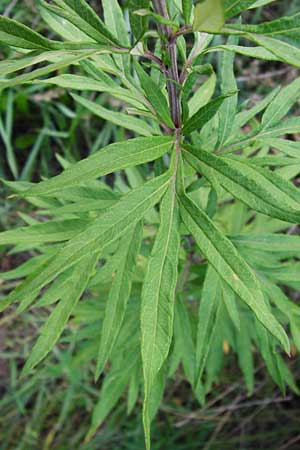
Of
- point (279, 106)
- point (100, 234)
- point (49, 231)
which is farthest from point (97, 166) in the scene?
point (279, 106)

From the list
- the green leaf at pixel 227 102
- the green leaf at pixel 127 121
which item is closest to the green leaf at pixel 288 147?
the green leaf at pixel 227 102

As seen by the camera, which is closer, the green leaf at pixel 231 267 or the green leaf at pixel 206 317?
the green leaf at pixel 231 267

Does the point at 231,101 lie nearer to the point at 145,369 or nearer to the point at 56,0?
the point at 56,0

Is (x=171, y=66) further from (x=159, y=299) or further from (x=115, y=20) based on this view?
(x=159, y=299)

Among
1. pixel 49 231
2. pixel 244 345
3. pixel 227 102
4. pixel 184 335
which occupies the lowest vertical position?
pixel 244 345

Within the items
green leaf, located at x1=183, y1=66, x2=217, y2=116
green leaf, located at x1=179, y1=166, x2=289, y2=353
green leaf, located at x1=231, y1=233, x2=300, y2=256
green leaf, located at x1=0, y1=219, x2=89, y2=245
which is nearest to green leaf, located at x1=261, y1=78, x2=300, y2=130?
green leaf, located at x1=183, y1=66, x2=217, y2=116

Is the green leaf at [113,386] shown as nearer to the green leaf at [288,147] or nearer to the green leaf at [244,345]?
the green leaf at [244,345]

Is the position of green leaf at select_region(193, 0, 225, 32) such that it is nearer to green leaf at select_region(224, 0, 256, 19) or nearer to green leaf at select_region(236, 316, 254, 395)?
green leaf at select_region(224, 0, 256, 19)
